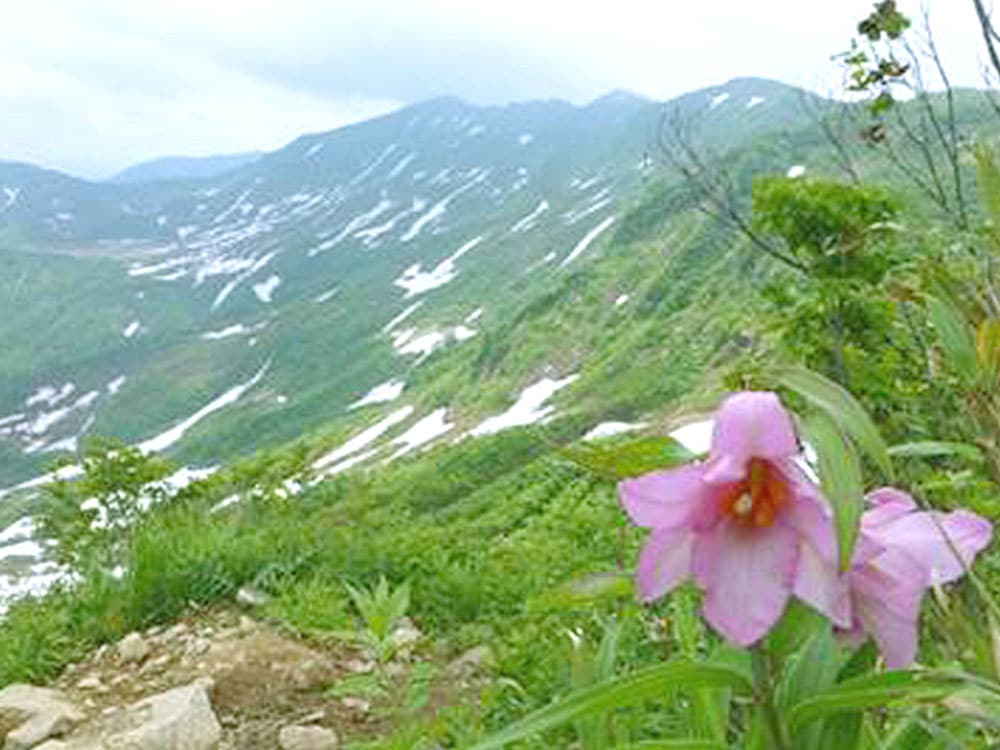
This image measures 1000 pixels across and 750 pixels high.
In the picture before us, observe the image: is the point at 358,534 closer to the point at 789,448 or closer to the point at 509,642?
the point at 509,642

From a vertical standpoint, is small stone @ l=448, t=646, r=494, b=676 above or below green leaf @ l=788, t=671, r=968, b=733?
below

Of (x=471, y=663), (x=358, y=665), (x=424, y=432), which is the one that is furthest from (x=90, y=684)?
(x=424, y=432)

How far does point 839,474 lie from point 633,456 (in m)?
0.21

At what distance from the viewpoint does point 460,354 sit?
12400 cm

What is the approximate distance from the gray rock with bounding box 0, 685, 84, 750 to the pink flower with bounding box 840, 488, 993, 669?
477cm

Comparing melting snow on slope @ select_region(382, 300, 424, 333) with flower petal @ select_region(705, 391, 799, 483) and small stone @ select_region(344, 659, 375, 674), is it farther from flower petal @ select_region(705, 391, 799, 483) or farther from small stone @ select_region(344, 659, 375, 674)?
flower petal @ select_region(705, 391, 799, 483)

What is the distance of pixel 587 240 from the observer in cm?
16500

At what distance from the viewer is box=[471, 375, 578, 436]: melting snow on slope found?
3433 inches

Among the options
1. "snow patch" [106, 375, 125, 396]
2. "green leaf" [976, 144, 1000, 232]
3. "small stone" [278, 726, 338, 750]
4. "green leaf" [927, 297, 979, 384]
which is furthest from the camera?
"snow patch" [106, 375, 125, 396]

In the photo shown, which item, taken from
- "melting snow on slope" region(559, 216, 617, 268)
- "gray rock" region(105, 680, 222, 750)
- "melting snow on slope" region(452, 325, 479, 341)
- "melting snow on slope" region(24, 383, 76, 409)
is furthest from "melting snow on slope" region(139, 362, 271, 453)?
"gray rock" region(105, 680, 222, 750)

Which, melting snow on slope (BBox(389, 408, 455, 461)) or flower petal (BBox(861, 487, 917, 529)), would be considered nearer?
flower petal (BBox(861, 487, 917, 529))

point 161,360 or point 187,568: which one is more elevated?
point 187,568

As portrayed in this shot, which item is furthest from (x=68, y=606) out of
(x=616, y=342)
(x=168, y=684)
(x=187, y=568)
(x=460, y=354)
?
(x=460, y=354)

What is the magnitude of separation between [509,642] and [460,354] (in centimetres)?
11841
